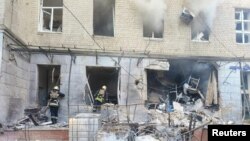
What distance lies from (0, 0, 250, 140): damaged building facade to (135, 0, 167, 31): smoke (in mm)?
50

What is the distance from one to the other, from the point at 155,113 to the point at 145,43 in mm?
3721

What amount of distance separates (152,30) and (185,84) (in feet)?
10.5

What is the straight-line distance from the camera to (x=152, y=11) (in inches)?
682

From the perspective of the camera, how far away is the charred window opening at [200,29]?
17.7m

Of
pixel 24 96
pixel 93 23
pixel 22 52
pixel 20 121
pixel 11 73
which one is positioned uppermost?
pixel 93 23

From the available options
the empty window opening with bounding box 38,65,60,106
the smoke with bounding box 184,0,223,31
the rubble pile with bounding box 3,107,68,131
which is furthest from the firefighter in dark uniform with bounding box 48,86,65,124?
the smoke with bounding box 184,0,223,31

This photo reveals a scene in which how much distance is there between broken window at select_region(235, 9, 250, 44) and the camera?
1814cm

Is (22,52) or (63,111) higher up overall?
(22,52)

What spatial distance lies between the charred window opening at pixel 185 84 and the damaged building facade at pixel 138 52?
50mm

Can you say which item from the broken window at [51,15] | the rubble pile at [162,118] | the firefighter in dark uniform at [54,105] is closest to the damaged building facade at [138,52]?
the broken window at [51,15]

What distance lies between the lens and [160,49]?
17.2 m

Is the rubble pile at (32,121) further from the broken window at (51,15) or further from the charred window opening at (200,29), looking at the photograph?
the charred window opening at (200,29)

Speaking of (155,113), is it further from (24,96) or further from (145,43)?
(24,96)

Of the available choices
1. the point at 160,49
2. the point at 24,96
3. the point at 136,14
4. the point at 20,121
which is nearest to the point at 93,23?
the point at 136,14
